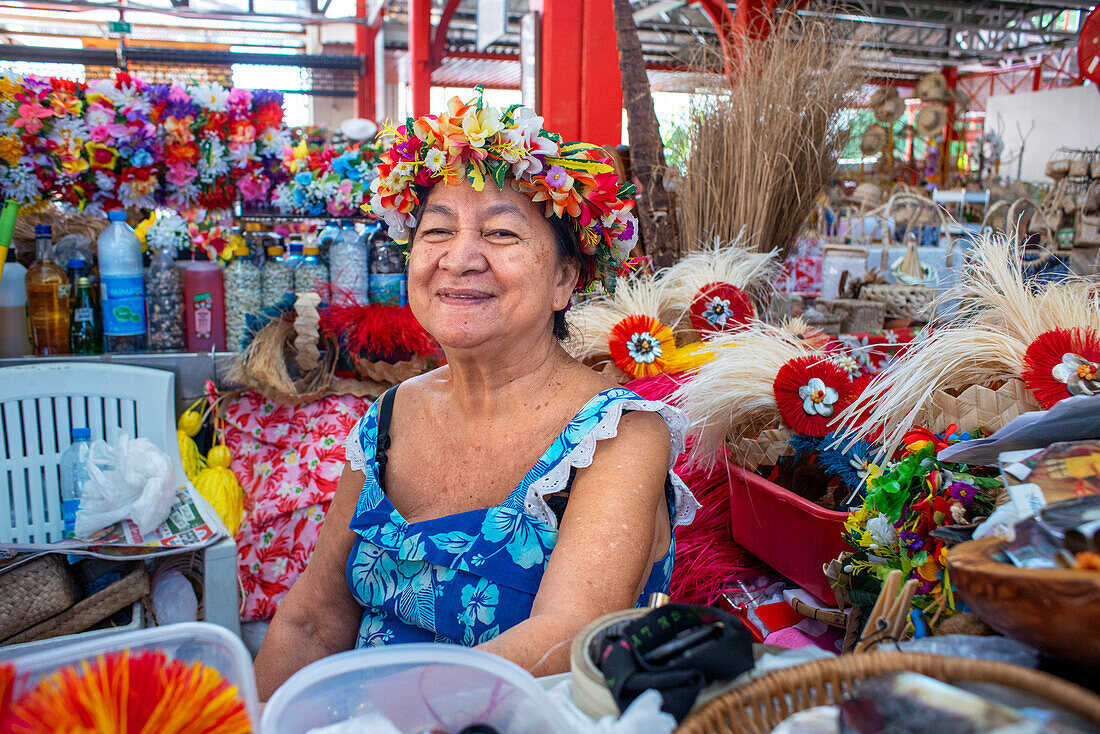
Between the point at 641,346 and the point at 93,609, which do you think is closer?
the point at 93,609

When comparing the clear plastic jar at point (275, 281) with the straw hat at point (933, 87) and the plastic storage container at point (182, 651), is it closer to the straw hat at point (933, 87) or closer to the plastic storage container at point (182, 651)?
the plastic storage container at point (182, 651)

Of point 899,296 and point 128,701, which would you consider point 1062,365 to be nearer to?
point 128,701

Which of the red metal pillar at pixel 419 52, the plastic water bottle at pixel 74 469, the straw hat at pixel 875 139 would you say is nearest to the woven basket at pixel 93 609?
the plastic water bottle at pixel 74 469

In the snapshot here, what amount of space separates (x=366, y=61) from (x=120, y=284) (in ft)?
37.2

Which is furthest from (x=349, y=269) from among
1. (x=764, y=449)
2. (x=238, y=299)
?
(x=764, y=449)

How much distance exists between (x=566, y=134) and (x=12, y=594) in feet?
10.9

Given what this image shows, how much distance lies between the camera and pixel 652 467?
1.31m

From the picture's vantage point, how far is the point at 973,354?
142 cm

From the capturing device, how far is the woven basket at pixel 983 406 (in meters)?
1.28

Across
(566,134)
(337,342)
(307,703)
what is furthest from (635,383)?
(566,134)

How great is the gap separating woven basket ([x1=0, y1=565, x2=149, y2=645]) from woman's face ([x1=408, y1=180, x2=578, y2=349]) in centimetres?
128

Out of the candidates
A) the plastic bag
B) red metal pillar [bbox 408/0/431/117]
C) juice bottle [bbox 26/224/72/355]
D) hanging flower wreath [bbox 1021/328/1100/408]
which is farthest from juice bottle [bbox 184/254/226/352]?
red metal pillar [bbox 408/0/431/117]

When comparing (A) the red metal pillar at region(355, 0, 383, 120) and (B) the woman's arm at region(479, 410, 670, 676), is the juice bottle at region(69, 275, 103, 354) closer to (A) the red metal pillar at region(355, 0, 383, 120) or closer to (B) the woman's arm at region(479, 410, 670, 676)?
(B) the woman's arm at region(479, 410, 670, 676)

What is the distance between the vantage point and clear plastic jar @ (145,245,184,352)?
274cm
